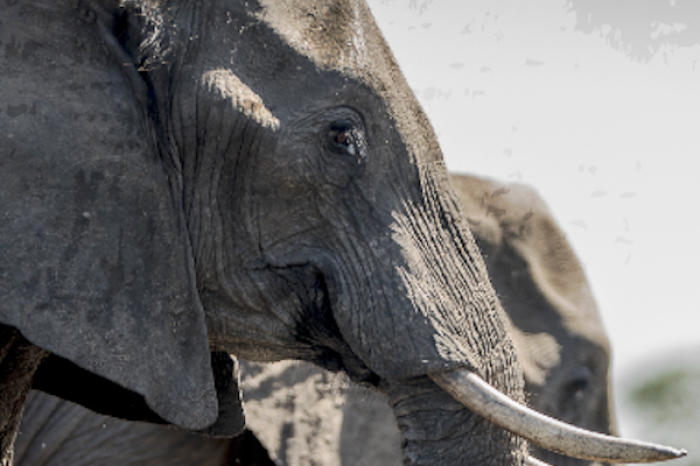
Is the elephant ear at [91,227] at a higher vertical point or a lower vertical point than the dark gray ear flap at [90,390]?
higher

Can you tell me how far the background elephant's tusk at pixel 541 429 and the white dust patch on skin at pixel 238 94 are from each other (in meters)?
0.48

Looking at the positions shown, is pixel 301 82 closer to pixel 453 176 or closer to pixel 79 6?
pixel 79 6

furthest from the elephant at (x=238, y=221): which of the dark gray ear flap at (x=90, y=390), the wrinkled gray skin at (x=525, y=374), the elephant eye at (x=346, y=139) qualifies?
the wrinkled gray skin at (x=525, y=374)

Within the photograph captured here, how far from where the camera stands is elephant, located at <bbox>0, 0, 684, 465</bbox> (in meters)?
1.36

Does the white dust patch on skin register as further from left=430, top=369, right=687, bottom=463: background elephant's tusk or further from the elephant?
left=430, top=369, right=687, bottom=463: background elephant's tusk

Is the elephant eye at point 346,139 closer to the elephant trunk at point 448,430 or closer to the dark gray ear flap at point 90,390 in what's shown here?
the elephant trunk at point 448,430

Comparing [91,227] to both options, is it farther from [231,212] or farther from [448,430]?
[448,430]

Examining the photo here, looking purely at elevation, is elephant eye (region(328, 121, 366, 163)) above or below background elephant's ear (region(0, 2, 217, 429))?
above

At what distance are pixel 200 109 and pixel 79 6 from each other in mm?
235

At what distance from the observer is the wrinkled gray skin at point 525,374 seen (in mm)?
2926

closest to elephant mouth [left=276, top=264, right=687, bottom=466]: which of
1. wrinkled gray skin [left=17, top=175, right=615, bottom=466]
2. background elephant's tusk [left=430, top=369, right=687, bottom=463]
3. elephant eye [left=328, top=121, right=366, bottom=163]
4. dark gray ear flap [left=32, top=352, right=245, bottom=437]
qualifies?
background elephant's tusk [left=430, top=369, right=687, bottom=463]

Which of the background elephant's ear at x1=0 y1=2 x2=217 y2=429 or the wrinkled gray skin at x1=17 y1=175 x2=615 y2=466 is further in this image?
the wrinkled gray skin at x1=17 y1=175 x2=615 y2=466

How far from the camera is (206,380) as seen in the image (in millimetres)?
1458

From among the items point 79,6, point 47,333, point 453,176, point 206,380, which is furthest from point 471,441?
point 453,176
